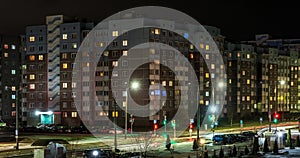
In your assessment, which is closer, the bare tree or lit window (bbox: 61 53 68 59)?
the bare tree

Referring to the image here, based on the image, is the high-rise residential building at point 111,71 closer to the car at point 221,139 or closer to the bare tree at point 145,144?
the bare tree at point 145,144

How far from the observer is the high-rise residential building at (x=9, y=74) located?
135000 millimetres

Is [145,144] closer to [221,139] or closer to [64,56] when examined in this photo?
[221,139]

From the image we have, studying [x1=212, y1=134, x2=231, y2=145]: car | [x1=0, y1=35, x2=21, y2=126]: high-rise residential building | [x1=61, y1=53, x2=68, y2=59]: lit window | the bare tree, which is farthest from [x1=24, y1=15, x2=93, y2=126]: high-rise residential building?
[x1=212, y1=134, x2=231, y2=145]: car

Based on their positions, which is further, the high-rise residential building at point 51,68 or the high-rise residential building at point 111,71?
the high-rise residential building at point 51,68

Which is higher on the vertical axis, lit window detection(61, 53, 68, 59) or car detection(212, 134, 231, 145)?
lit window detection(61, 53, 68, 59)

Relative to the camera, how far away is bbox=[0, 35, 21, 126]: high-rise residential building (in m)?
135

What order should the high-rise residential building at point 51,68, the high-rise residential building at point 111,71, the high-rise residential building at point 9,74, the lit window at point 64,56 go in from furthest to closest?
the high-rise residential building at point 9,74
the lit window at point 64,56
the high-rise residential building at point 51,68
the high-rise residential building at point 111,71

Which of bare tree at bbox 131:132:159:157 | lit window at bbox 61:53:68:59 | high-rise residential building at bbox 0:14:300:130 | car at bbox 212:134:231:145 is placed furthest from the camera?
lit window at bbox 61:53:68:59

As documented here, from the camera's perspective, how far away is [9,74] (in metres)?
137

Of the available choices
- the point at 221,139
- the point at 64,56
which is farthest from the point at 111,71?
the point at 221,139

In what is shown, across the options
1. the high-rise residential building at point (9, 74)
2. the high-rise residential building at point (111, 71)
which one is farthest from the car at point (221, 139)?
the high-rise residential building at point (9, 74)

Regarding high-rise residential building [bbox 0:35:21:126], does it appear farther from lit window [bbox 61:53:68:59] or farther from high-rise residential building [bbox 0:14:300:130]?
lit window [bbox 61:53:68:59]

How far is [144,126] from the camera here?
98.8 metres
